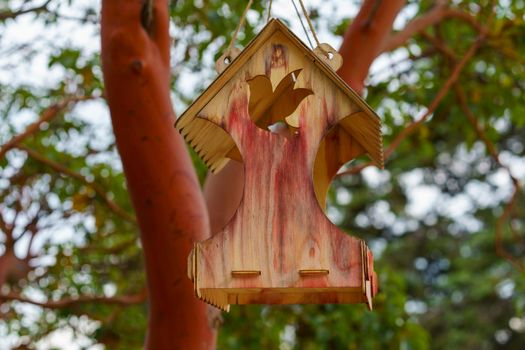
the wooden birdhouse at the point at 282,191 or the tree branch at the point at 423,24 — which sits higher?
the tree branch at the point at 423,24

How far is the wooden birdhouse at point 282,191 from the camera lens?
2074 mm

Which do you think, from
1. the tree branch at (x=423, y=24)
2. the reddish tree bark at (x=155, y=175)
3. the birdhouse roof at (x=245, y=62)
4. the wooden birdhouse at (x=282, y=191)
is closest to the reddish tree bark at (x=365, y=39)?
the tree branch at (x=423, y=24)

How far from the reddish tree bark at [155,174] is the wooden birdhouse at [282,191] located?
548mm

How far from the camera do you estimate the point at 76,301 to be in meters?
4.59

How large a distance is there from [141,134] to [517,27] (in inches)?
100

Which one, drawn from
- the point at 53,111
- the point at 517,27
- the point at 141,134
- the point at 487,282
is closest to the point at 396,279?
the point at 517,27

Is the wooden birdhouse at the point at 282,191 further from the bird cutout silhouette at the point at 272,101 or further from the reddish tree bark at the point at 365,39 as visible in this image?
the reddish tree bark at the point at 365,39

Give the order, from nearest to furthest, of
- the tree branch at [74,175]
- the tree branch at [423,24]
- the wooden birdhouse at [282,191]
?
the wooden birdhouse at [282,191], the tree branch at [423,24], the tree branch at [74,175]

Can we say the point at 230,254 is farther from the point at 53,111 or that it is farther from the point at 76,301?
the point at 76,301

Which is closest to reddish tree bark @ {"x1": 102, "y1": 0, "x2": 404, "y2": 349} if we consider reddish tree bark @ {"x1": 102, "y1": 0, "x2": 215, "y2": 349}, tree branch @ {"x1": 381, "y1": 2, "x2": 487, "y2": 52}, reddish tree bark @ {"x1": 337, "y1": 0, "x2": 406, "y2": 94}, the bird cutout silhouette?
reddish tree bark @ {"x1": 102, "y1": 0, "x2": 215, "y2": 349}

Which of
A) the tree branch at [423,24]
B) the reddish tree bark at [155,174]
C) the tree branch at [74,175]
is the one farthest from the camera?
the tree branch at [74,175]

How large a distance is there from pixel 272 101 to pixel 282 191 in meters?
0.55

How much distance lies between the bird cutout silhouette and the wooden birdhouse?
14cm

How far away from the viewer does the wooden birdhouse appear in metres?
2.07
